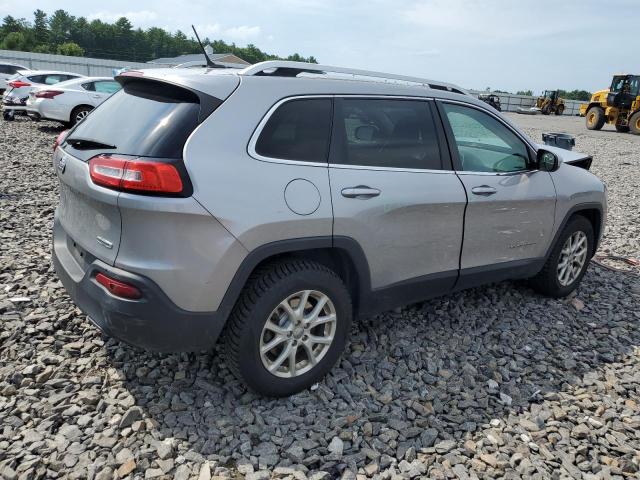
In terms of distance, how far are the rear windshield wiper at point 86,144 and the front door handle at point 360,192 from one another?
1228 millimetres

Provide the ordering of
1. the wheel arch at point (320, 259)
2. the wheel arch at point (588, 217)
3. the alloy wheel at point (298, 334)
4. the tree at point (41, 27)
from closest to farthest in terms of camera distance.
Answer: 1. the wheel arch at point (320, 259)
2. the alloy wheel at point (298, 334)
3. the wheel arch at point (588, 217)
4. the tree at point (41, 27)

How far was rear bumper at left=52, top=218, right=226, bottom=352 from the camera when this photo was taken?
241 cm

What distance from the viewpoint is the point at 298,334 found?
285 cm


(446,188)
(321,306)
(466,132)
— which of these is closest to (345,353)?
(321,306)

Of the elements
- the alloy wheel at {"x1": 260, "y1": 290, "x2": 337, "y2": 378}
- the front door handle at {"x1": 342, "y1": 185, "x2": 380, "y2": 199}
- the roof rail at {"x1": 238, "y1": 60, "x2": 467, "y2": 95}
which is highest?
the roof rail at {"x1": 238, "y1": 60, "x2": 467, "y2": 95}

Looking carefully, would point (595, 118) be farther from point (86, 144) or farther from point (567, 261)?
point (86, 144)

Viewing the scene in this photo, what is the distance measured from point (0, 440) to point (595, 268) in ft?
17.7

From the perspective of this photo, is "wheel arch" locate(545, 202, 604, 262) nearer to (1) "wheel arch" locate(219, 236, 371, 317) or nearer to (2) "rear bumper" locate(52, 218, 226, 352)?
(1) "wheel arch" locate(219, 236, 371, 317)

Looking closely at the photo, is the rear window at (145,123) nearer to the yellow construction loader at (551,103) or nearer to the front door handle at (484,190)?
the front door handle at (484,190)

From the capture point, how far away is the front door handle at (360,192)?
286 cm

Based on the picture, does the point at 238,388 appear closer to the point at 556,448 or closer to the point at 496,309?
the point at 556,448

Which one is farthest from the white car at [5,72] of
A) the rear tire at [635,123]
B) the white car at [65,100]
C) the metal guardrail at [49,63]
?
the rear tire at [635,123]

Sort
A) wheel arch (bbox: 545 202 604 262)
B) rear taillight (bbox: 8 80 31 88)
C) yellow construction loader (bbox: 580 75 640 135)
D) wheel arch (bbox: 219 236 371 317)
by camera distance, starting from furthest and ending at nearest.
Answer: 1. yellow construction loader (bbox: 580 75 640 135)
2. rear taillight (bbox: 8 80 31 88)
3. wheel arch (bbox: 545 202 604 262)
4. wheel arch (bbox: 219 236 371 317)

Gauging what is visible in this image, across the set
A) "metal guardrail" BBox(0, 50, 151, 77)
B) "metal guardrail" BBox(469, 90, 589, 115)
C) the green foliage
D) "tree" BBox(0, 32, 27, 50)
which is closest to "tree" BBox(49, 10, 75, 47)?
the green foliage
